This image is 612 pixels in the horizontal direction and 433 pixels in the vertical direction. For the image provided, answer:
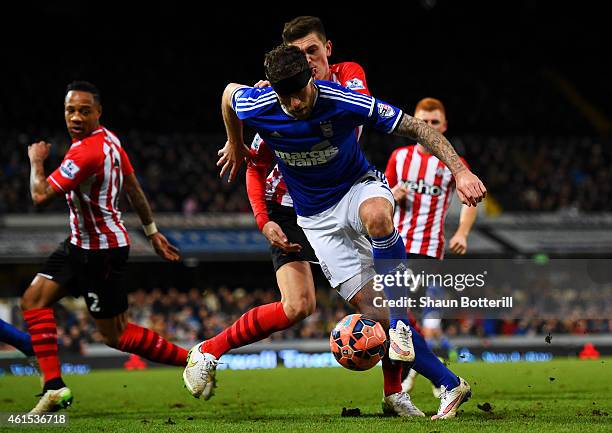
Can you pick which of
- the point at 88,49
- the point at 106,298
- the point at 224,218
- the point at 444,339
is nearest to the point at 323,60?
the point at 106,298

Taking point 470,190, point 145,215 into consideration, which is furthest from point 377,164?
point 470,190

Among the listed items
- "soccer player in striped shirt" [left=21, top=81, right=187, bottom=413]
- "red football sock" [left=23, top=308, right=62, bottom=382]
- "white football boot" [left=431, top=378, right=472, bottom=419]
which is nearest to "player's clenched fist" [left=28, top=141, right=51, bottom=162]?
"soccer player in striped shirt" [left=21, top=81, right=187, bottom=413]

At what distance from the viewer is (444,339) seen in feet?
58.0

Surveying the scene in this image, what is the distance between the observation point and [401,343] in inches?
225

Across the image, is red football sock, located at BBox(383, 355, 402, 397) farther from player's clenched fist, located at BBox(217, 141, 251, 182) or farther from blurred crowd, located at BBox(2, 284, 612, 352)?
blurred crowd, located at BBox(2, 284, 612, 352)

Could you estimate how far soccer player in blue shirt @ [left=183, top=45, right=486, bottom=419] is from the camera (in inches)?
214

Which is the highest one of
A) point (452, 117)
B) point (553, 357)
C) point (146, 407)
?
point (452, 117)

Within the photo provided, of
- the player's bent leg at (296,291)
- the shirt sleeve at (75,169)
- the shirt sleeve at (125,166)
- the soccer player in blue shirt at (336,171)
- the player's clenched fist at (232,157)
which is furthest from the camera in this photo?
the shirt sleeve at (125,166)

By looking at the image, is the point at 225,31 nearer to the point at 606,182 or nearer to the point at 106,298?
the point at 606,182

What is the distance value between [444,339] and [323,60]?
479 inches

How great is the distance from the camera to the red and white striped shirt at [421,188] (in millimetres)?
8242

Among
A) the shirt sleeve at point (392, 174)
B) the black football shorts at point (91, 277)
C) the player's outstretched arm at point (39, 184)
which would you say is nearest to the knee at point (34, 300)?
the black football shorts at point (91, 277)

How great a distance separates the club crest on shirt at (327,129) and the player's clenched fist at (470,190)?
0.99 meters

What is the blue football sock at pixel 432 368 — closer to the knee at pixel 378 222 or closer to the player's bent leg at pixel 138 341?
the knee at pixel 378 222
